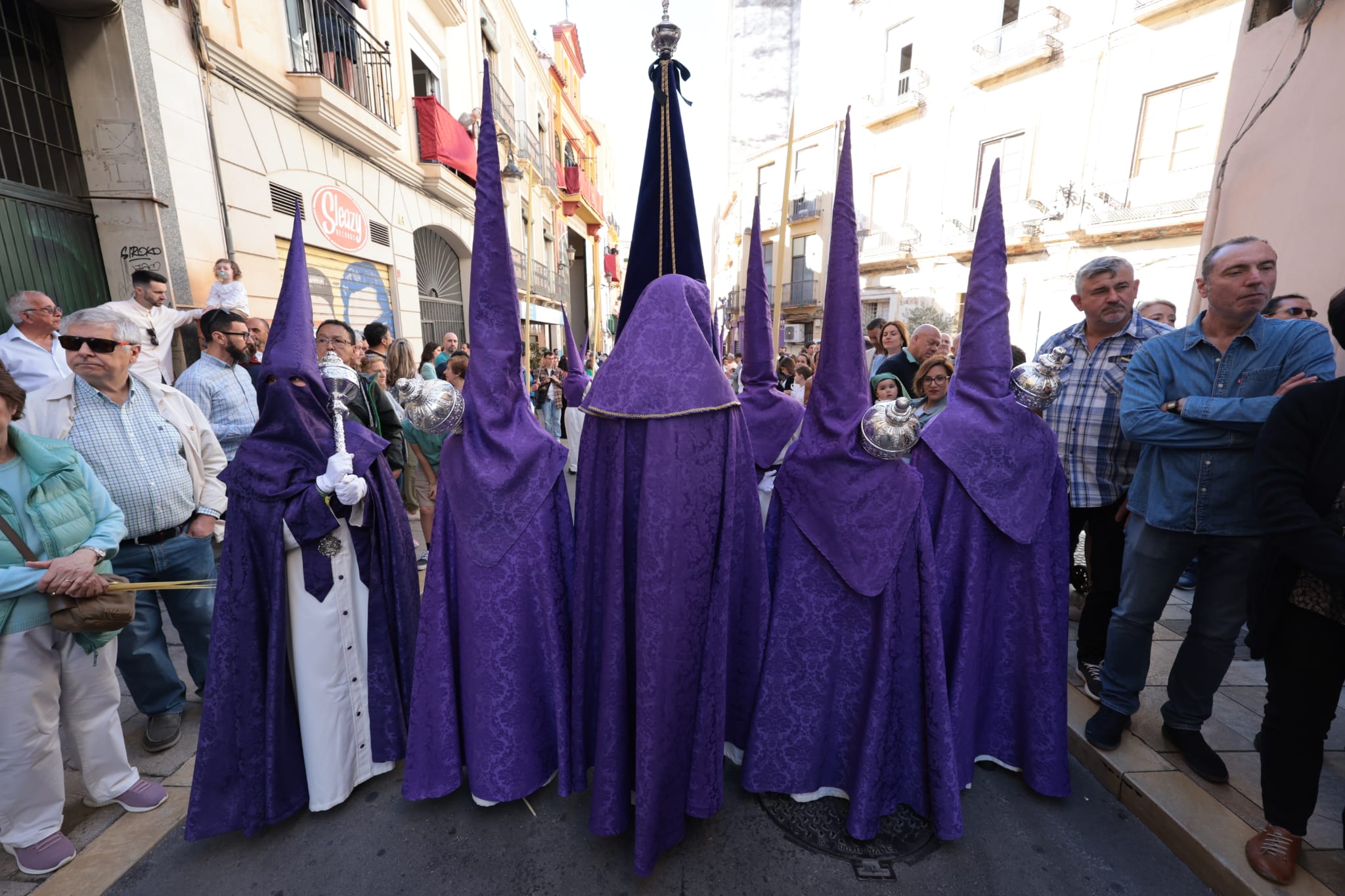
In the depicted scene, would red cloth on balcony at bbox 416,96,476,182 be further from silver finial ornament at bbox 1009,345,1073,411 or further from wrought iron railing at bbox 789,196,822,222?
wrought iron railing at bbox 789,196,822,222

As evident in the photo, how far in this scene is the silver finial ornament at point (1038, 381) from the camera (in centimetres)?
216

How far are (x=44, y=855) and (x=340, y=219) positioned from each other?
24.6ft

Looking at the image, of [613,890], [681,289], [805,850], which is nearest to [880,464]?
[681,289]

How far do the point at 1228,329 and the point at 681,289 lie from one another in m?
2.25

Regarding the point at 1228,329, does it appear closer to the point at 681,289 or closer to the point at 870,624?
the point at 870,624

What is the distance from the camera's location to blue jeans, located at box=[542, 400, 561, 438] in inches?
327

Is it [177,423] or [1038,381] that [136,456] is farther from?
[1038,381]

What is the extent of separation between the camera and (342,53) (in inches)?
296

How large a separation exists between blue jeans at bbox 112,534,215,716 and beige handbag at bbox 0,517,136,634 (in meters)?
0.62

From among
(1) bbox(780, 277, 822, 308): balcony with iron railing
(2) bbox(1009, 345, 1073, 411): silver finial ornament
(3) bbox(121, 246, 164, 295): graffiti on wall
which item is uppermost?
(1) bbox(780, 277, 822, 308): balcony with iron railing

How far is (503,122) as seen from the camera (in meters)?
12.6

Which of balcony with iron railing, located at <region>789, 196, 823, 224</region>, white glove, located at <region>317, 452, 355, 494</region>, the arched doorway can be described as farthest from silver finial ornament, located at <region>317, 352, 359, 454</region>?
balcony with iron railing, located at <region>789, 196, 823, 224</region>

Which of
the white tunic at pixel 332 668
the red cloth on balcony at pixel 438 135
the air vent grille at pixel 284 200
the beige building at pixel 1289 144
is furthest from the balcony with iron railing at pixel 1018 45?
the white tunic at pixel 332 668

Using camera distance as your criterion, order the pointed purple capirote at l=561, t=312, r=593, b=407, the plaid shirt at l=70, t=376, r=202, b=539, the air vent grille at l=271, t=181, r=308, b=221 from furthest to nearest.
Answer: the air vent grille at l=271, t=181, r=308, b=221 < the pointed purple capirote at l=561, t=312, r=593, b=407 < the plaid shirt at l=70, t=376, r=202, b=539
